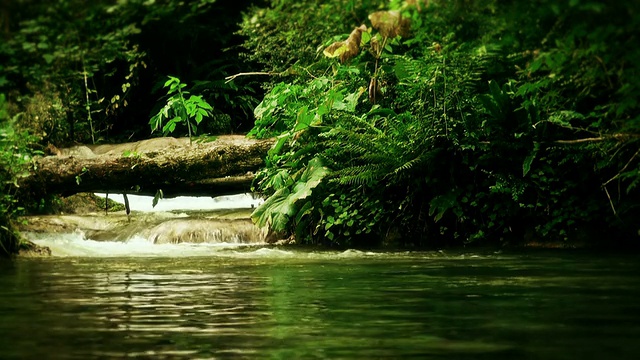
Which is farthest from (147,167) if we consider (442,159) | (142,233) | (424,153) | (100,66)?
(100,66)

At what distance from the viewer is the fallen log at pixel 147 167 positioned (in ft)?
39.8

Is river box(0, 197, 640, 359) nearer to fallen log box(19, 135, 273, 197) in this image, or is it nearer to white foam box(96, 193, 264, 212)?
fallen log box(19, 135, 273, 197)

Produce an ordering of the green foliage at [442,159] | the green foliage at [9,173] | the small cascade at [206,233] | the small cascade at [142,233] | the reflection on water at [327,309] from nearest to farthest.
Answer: the reflection on water at [327,309] < the green foliage at [9,173] < the green foliage at [442,159] < the small cascade at [142,233] < the small cascade at [206,233]

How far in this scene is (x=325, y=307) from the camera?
5.63 metres

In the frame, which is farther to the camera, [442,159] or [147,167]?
[147,167]

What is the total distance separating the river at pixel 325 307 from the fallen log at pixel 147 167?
102 inches

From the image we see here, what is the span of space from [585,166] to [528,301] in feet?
17.5

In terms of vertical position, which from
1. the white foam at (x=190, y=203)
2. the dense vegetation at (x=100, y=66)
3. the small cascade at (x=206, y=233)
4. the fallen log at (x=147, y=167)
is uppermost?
the dense vegetation at (x=100, y=66)

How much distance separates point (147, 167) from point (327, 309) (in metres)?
7.18

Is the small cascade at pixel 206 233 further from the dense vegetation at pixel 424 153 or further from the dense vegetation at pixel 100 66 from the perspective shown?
the dense vegetation at pixel 100 66

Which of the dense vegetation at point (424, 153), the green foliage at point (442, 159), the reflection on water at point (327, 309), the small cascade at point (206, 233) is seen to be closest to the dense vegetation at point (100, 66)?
the dense vegetation at point (424, 153)

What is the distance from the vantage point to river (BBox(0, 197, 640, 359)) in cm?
417

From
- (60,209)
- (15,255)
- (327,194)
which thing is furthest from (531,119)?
(60,209)

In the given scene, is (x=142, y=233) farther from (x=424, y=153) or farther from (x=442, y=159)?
(x=442, y=159)
